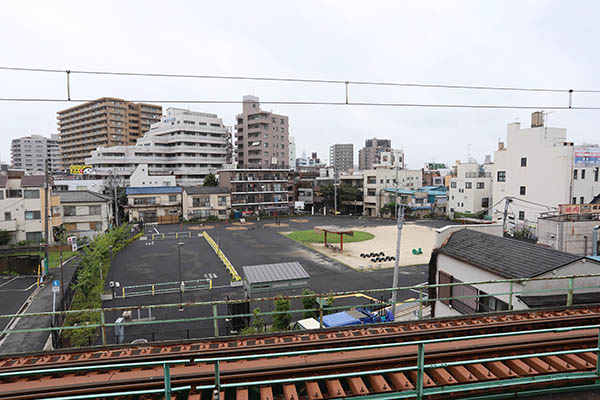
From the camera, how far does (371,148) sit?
13338 cm

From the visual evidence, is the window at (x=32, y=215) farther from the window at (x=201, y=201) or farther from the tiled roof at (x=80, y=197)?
the window at (x=201, y=201)

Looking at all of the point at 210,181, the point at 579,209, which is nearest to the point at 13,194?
the point at 210,181

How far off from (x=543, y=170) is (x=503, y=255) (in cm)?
3096

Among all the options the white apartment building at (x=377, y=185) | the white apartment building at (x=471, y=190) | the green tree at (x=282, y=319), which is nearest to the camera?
the green tree at (x=282, y=319)

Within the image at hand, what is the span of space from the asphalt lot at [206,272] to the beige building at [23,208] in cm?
808

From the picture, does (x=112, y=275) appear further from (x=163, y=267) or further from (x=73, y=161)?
(x=73, y=161)

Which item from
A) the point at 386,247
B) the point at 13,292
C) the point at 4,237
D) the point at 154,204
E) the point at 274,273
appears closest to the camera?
the point at 274,273

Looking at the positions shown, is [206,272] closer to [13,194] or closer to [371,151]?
[13,194]

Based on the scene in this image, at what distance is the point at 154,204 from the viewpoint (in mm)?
51531

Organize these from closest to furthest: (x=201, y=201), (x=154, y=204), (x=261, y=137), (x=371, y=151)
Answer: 1. (x=154, y=204)
2. (x=201, y=201)
3. (x=261, y=137)
4. (x=371, y=151)

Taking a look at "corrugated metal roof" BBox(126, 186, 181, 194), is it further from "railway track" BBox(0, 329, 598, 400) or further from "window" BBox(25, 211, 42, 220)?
"railway track" BBox(0, 329, 598, 400)

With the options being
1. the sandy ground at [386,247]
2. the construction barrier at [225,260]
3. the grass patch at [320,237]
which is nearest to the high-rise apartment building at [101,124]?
the construction barrier at [225,260]

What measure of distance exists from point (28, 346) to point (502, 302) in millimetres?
17955

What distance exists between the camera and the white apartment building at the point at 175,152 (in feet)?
217
